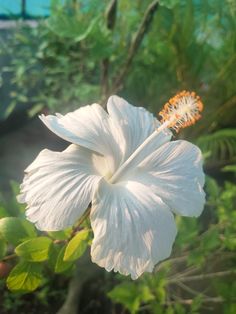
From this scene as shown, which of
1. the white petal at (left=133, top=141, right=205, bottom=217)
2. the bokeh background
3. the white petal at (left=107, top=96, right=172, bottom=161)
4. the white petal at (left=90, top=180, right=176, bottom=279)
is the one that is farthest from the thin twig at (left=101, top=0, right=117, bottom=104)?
the white petal at (left=90, top=180, right=176, bottom=279)

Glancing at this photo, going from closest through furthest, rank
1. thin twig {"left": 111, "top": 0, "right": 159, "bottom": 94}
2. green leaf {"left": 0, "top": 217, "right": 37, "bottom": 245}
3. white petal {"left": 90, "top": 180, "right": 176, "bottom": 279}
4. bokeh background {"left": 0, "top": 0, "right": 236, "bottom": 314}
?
white petal {"left": 90, "top": 180, "right": 176, "bottom": 279} → green leaf {"left": 0, "top": 217, "right": 37, "bottom": 245} → thin twig {"left": 111, "top": 0, "right": 159, "bottom": 94} → bokeh background {"left": 0, "top": 0, "right": 236, "bottom": 314}

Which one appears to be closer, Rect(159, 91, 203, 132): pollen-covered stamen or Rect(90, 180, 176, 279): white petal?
Rect(90, 180, 176, 279): white petal

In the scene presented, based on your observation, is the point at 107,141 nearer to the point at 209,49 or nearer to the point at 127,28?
the point at 127,28

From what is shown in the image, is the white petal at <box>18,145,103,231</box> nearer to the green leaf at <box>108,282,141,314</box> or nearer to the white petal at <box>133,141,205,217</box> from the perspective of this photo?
the white petal at <box>133,141,205,217</box>

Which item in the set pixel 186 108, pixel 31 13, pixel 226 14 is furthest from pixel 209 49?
pixel 186 108

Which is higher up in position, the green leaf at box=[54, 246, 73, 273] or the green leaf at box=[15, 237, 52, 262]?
the green leaf at box=[15, 237, 52, 262]

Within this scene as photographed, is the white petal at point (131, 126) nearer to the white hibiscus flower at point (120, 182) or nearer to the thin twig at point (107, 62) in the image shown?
the white hibiscus flower at point (120, 182)

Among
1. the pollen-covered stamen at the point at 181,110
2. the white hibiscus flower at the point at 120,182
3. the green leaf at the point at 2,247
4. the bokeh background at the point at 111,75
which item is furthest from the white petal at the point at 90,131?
the bokeh background at the point at 111,75
